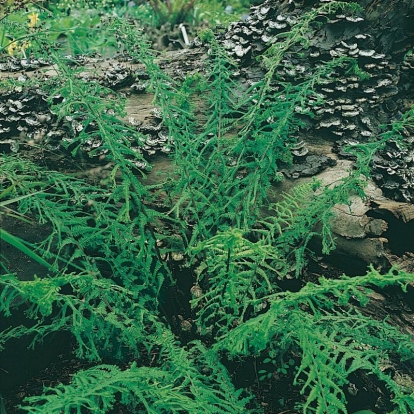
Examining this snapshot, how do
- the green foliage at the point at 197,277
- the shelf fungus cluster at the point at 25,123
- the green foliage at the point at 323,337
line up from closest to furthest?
the green foliage at the point at 323,337 < the green foliage at the point at 197,277 < the shelf fungus cluster at the point at 25,123

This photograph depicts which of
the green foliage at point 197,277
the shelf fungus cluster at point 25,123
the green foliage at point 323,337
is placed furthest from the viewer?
the shelf fungus cluster at point 25,123

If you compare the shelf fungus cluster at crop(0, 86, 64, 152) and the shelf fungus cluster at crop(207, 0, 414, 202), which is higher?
the shelf fungus cluster at crop(0, 86, 64, 152)

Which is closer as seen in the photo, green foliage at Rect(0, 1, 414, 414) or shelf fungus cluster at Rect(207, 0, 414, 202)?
green foliage at Rect(0, 1, 414, 414)

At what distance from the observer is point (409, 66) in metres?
2.20

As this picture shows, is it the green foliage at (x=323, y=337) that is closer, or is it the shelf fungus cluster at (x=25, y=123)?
the green foliage at (x=323, y=337)

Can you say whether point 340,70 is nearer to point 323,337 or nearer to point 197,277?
point 197,277

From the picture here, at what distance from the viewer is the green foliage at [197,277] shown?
1.20 metres

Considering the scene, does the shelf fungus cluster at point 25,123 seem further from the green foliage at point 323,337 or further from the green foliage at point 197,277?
the green foliage at point 323,337

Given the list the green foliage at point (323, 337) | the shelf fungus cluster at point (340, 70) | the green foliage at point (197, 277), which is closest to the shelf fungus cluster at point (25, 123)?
the green foliage at point (197, 277)

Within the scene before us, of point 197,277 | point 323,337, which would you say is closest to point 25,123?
point 197,277

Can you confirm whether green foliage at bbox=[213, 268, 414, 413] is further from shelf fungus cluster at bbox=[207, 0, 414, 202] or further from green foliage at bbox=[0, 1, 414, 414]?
shelf fungus cluster at bbox=[207, 0, 414, 202]

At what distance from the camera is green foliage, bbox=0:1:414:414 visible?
1.20 meters

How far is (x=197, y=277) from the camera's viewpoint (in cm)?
163

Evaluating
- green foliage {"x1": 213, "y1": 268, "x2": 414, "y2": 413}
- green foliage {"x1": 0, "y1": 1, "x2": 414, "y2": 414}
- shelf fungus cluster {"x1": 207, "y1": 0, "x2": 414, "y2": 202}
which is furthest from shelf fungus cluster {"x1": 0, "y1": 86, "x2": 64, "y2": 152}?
green foliage {"x1": 213, "y1": 268, "x2": 414, "y2": 413}
